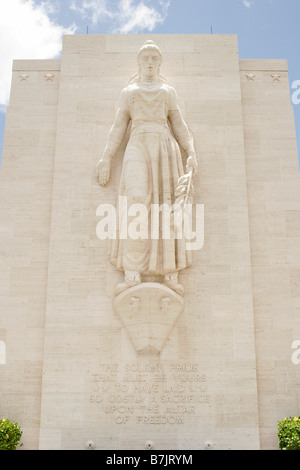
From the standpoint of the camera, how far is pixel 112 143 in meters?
12.4

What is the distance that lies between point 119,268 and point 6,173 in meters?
3.94

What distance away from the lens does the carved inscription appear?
10.6m

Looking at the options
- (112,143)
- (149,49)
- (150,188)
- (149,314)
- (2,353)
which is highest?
(149,49)

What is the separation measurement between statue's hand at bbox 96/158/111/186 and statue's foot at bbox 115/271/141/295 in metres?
2.47

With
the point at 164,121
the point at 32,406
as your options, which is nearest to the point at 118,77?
the point at 164,121

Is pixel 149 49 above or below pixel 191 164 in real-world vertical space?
above

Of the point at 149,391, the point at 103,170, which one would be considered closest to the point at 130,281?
the point at 149,391

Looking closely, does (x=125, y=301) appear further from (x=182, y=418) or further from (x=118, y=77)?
(x=118, y=77)

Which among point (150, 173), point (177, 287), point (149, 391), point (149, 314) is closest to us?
point (149, 391)

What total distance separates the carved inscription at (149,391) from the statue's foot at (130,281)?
162 cm

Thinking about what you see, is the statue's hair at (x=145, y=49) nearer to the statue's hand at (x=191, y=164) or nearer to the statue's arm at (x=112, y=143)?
the statue's arm at (x=112, y=143)

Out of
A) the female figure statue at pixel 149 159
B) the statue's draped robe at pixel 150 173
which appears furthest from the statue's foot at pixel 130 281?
the statue's draped robe at pixel 150 173

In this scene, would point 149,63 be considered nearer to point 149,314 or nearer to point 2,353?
point 149,314

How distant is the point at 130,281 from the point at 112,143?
3498 millimetres
